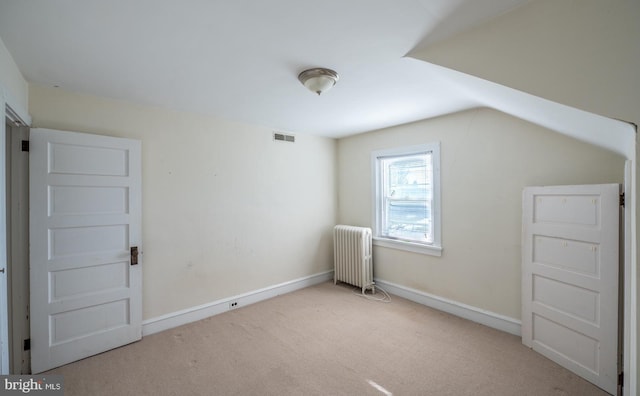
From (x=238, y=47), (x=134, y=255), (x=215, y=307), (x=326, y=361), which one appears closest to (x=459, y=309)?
(x=326, y=361)

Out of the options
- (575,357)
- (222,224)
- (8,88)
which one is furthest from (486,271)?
(8,88)

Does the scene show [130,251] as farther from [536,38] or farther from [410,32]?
[536,38]

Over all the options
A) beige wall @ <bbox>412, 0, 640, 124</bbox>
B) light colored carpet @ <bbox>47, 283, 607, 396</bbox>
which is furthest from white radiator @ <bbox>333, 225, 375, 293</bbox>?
beige wall @ <bbox>412, 0, 640, 124</bbox>

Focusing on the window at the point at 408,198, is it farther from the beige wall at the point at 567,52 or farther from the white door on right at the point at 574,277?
the beige wall at the point at 567,52

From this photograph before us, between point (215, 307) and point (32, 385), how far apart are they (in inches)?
61.7

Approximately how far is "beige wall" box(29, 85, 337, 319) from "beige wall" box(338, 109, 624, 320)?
1.63 m

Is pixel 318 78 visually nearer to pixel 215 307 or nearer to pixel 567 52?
pixel 567 52

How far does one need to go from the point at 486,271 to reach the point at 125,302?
3.86m

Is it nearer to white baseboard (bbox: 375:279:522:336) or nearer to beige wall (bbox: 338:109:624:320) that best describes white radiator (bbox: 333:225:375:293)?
white baseboard (bbox: 375:279:522:336)

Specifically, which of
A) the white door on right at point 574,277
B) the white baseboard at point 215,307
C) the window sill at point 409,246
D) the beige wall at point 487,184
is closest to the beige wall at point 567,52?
the white door on right at point 574,277

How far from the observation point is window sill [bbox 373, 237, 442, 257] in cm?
341

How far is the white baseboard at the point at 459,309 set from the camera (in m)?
2.79

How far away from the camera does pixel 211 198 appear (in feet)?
Result: 10.8

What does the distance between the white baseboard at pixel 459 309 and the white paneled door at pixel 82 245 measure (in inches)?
126
